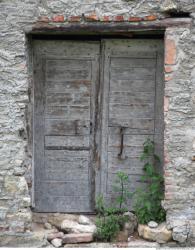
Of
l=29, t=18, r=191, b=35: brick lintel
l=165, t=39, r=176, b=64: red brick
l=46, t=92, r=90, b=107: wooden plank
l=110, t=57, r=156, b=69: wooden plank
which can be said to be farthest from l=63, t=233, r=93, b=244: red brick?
l=29, t=18, r=191, b=35: brick lintel

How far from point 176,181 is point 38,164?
4.40ft

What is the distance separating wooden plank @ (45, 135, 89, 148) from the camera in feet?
16.9

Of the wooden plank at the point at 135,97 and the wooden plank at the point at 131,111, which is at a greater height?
the wooden plank at the point at 135,97

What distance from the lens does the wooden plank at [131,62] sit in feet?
16.5

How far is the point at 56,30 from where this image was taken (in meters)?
4.77

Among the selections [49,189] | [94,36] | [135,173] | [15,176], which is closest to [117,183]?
[135,173]

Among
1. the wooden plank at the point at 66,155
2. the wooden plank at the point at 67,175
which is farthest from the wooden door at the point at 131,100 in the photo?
the wooden plank at the point at 67,175

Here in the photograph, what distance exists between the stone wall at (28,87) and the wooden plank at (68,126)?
Answer: 0.40m

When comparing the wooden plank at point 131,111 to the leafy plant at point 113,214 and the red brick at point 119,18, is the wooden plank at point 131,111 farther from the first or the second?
the red brick at point 119,18

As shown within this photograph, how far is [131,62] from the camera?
199 inches

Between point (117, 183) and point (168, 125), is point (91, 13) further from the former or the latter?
point (117, 183)

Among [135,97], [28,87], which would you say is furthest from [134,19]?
[28,87]

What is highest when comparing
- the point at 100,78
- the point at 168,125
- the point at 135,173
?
the point at 100,78

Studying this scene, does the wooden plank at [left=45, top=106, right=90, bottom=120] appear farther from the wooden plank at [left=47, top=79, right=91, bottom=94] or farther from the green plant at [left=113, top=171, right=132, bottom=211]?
the green plant at [left=113, top=171, right=132, bottom=211]
